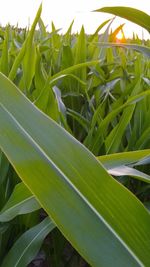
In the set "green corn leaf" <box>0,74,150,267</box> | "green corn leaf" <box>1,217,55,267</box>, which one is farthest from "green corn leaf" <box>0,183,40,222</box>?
"green corn leaf" <box>0,74,150,267</box>

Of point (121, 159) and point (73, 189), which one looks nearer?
point (73, 189)

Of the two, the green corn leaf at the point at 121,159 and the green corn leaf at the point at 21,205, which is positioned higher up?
the green corn leaf at the point at 121,159

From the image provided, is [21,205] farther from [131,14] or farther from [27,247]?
[131,14]

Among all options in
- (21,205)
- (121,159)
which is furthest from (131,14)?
(21,205)

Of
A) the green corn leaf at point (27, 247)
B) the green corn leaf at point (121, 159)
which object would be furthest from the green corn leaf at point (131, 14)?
the green corn leaf at point (27, 247)

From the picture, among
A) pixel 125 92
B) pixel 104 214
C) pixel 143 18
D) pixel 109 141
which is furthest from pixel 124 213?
pixel 125 92

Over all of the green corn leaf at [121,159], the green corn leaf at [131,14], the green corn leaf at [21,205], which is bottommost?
the green corn leaf at [21,205]

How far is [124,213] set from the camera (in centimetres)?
45

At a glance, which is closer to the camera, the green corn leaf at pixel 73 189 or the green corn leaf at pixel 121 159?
the green corn leaf at pixel 73 189

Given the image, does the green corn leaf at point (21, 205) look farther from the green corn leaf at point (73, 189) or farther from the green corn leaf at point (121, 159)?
the green corn leaf at point (73, 189)

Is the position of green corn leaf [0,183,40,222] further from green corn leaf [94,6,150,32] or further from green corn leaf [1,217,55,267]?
green corn leaf [94,6,150,32]

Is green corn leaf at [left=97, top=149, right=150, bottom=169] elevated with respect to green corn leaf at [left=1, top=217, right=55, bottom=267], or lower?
elevated

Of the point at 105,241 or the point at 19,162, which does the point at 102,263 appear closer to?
the point at 105,241

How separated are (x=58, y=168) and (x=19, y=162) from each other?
0.04 meters
